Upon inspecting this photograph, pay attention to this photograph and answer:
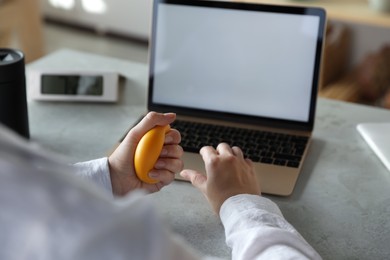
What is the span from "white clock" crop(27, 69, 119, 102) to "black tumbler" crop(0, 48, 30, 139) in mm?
180

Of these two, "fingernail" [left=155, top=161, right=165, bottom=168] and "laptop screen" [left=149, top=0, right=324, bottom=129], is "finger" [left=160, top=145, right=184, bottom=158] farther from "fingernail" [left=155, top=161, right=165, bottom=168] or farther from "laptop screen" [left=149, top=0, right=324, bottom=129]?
"laptop screen" [left=149, top=0, right=324, bottom=129]

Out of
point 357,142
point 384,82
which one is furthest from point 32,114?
point 384,82

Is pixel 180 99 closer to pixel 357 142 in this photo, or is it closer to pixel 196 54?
pixel 196 54

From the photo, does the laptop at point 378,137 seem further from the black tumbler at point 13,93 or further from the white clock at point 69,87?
the black tumbler at point 13,93

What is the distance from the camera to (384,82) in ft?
7.30

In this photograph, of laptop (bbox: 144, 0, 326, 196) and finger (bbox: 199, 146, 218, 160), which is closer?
finger (bbox: 199, 146, 218, 160)

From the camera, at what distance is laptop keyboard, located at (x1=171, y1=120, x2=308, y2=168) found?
100 cm

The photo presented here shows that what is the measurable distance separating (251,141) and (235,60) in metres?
0.17

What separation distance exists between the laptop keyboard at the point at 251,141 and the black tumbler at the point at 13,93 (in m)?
0.27

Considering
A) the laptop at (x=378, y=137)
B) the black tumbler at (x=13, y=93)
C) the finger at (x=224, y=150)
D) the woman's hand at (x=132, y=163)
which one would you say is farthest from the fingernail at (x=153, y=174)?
the laptop at (x=378, y=137)

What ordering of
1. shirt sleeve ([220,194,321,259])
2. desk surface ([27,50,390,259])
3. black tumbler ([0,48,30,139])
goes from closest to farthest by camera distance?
shirt sleeve ([220,194,321,259]) → desk surface ([27,50,390,259]) → black tumbler ([0,48,30,139])

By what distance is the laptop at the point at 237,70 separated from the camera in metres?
1.08

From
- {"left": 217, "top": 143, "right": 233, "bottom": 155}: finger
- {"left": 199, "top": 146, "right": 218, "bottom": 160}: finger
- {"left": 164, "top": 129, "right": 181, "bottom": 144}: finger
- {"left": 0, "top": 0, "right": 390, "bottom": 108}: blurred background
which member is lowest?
{"left": 0, "top": 0, "right": 390, "bottom": 108}: blurred background

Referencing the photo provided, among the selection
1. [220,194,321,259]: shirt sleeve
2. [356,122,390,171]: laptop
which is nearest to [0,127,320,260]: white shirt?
[220,194,321,259]: shirt sleeve
